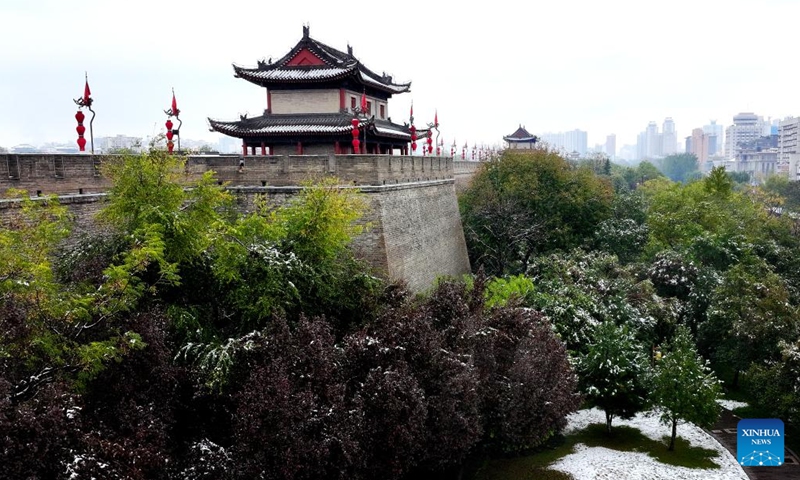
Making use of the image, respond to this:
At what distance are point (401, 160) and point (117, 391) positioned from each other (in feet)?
33.4

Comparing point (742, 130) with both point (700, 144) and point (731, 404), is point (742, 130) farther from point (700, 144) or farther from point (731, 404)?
point (731, 404)

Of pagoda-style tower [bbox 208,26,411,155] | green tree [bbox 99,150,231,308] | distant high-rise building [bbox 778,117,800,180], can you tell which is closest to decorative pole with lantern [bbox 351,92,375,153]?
pagoda-style tower [bbox 208,26,411,155]

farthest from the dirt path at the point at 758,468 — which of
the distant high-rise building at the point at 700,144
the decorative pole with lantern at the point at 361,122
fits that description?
the distant high-rise building at the point at 700,144

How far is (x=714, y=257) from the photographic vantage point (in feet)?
68.7

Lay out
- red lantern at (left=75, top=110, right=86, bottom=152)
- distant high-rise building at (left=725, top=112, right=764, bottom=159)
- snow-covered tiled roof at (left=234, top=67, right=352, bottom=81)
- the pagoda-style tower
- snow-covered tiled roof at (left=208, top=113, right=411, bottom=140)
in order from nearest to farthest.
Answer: red lantern at (left=75, top=110, right=86, bottom=152)
snow-covered tiled roof at (left=208, top=113, right=411, bottom=140)
the pagoda-style tower
snow-covered tiled roof at (left=234, top=67, right=352, bottom=81)
distant high-rise building at (left=725, top=112, right=764, bottom=159)

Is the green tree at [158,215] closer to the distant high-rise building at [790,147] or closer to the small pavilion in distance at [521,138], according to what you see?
the small pavilion in distance at [521,138]

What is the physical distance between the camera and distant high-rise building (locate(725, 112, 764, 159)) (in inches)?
5276

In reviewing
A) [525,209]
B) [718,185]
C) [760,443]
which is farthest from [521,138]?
[760,443]

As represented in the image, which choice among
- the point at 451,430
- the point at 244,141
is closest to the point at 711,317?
the point at 451,430

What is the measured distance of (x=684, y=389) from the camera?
11.8m

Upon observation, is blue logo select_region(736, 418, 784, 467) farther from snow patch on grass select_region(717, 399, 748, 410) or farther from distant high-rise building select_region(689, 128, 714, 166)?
distant high-rise building select_region(689, 128, 714, 166)

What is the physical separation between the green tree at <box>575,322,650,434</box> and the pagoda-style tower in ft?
27.1

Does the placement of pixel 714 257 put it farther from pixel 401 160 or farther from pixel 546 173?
pixel 401 160

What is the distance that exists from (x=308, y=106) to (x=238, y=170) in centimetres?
457
